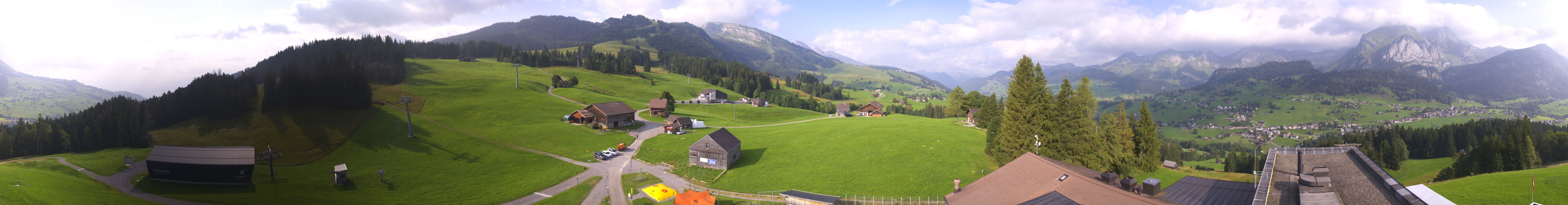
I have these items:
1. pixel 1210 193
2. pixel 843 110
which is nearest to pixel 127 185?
pixel 1210 193

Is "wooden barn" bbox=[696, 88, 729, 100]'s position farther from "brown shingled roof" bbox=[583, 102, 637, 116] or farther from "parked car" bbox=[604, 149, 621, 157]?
"parked car" bbox=[604, 149, 621, 157]

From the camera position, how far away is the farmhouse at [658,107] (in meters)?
→ 72.9

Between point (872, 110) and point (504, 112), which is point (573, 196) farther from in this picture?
point (872, 110)

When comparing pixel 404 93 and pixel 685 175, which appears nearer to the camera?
pixel 685 175

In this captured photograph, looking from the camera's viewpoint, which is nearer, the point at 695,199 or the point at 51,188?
the point at 51,188

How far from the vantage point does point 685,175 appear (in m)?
38.2

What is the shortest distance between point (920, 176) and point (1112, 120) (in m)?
15.8

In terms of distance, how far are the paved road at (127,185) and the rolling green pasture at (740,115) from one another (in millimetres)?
45744

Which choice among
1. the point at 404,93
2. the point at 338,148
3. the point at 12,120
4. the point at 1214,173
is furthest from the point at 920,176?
the point at 12,120

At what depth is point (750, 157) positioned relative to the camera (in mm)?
44125

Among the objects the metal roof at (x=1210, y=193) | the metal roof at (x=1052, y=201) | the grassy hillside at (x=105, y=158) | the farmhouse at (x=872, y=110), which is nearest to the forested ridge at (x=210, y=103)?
the grassy hillside at (x=105, y=158)

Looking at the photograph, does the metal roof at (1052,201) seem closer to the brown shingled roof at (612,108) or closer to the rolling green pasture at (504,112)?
the rolling green pasture at (504,112)

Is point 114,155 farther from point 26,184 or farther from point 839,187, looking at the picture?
point 839,187

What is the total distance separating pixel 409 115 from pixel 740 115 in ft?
155
